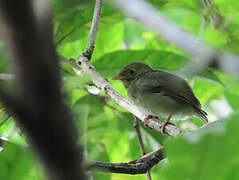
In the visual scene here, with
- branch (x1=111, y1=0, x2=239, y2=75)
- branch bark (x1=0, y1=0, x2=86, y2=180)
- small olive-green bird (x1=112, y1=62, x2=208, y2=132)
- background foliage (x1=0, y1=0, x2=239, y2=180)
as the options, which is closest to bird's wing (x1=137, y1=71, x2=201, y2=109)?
small olive-green bird (x1=112, y1=62, x2=208, y2=132)

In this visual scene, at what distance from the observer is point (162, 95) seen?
4.84 metres

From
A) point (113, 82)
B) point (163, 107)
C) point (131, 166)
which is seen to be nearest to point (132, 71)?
point (113, 82)

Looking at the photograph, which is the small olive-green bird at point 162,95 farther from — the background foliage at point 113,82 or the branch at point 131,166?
the branch at point 131,166

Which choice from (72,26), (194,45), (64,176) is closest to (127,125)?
(72,26)

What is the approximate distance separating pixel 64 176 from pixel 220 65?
0.49 m

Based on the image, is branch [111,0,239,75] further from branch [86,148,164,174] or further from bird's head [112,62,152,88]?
bird's head [112,62,152,88]

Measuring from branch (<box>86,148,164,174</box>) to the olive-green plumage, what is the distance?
221 centimetres

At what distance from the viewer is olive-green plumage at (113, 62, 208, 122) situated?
15.1ft

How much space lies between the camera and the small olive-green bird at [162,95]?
15.1ft

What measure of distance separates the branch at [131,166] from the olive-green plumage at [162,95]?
2215 mm

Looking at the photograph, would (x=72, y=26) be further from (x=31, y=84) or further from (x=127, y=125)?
(x=31, y=84)

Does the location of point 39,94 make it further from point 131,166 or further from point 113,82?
point 113,82

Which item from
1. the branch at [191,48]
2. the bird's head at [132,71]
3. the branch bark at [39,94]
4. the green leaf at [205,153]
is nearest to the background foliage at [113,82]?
the bird's head at [132,71]

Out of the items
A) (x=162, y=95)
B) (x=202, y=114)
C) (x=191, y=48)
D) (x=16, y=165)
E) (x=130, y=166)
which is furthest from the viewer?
(x=162, y=95)
